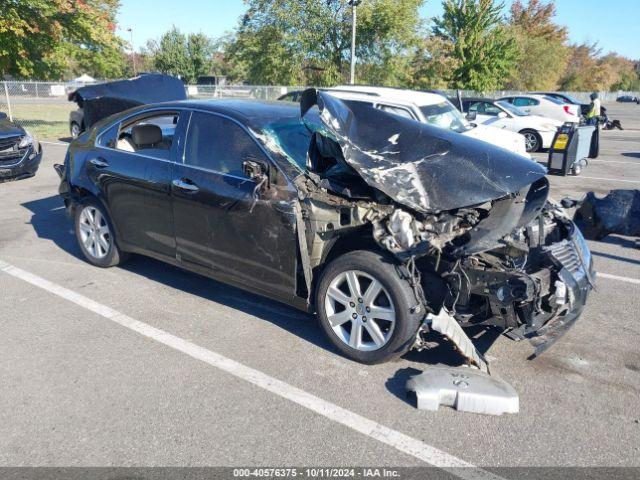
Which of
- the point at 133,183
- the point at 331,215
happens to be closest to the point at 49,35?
the point at 133,183

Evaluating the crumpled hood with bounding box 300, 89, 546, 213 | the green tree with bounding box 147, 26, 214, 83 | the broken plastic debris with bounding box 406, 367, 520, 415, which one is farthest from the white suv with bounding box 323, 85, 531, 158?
the green tree with bounding box 147, 26, 214, 83

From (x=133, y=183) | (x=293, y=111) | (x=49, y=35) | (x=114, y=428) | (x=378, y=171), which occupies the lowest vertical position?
(x=114, y=428)

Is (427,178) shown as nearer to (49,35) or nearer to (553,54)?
(49,35)

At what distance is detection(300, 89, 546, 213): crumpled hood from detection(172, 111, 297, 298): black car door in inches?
23.2

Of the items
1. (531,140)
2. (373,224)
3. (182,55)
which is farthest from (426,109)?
(182,55)

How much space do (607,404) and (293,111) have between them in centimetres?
335

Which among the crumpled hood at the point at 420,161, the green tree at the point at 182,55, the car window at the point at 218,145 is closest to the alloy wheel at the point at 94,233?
the car window at the point at 218,145

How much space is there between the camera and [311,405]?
11.2ft

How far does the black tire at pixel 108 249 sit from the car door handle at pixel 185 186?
1.26m

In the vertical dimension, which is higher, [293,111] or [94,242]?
[293,111]

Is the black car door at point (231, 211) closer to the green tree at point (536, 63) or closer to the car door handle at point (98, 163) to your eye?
the car door handle at point (98, 163)

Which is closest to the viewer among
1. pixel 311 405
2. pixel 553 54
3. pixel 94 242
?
pixel 311 405

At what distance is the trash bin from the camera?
11.7 metres

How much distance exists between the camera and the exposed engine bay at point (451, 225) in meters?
3.62
